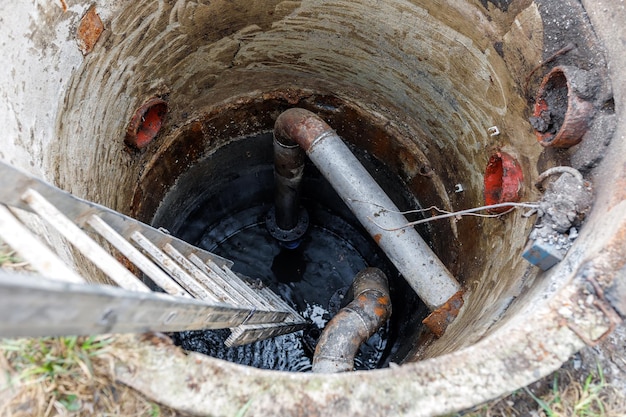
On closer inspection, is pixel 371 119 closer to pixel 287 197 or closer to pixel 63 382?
pixel 287 197

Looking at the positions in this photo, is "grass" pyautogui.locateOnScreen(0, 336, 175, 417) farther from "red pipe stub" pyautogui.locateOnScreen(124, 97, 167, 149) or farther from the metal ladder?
"red pipe stub" pyautogui.locateOnScreen(124, 97, 167, 149)

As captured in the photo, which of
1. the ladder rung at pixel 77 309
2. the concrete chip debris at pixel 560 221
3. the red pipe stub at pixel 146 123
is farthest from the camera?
the red pipe stub at pixel 146 123

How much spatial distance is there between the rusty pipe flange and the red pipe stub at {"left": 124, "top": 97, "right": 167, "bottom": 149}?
109 inches

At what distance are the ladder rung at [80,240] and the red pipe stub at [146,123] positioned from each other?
6.45 feet

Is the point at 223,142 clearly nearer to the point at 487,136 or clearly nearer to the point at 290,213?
the point at 290,213

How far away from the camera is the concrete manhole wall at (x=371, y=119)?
5.88 feet

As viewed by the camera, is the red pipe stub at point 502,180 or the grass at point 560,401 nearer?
the grass at point 560,401

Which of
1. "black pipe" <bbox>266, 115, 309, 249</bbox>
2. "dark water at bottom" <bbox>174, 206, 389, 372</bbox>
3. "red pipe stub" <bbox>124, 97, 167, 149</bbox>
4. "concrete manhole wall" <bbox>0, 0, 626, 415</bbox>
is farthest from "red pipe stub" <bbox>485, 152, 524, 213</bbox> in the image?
"red pipe stub" <bbox>124, 97, 167, 149</bbox>

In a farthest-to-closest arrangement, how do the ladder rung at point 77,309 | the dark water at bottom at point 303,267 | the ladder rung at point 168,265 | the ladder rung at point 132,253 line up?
the dark water at bottom at point 303,267
the ladder rung at point 168,265
the ladder rung at point 132,253
the ladder rung at point 77,309

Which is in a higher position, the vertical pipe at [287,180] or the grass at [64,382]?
the grass at [64,382]

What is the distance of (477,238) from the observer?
3.60 m

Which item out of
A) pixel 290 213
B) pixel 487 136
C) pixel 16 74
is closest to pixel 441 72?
pixel 487 136

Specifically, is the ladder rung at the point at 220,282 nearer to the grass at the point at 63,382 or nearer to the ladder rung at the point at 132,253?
the ladder rung at the point at 132,253

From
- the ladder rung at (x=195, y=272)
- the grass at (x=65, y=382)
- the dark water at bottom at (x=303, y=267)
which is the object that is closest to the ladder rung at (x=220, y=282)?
the ladder rung at (x=195, y=272)
